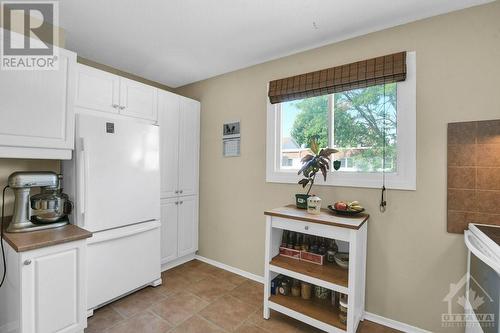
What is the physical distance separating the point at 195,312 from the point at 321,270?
1150 mm

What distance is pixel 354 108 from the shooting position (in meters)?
2.07

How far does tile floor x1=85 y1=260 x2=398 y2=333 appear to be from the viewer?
1799mm

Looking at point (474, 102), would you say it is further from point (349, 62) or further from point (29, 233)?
point (29, 233)

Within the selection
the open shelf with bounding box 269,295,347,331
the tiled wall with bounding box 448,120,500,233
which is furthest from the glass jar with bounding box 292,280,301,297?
the tiled wall with bounding box 448,120,500,233

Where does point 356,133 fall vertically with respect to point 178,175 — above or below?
above

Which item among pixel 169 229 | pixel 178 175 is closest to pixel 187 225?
pixel 169 229

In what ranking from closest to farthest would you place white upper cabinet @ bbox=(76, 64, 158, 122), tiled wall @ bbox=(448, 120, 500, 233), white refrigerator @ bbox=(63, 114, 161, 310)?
1. tiled wall @ bbox=(448, 120, 500, 233)
2. white refrigerator @ bbox=(63, 114, 161, 310)
3. white upper cabinet @ bbox=(76, 64, 158, 122)

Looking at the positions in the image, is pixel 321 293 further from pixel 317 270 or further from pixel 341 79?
pixel 341 79

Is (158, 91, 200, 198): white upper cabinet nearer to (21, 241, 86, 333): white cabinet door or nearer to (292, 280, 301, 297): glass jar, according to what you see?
(21, 241, 86, 333): white cabinet door

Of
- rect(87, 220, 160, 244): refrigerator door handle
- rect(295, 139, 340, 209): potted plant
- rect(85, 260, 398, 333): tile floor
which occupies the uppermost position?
rect(295, 139, 340, 209): potted plant

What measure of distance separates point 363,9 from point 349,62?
0.43m

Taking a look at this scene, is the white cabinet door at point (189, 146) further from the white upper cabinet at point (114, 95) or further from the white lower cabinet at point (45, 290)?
the white lower cabinet at point (45, 290)

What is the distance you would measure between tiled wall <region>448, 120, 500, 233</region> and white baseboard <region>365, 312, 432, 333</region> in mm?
811

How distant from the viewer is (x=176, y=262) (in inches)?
113
